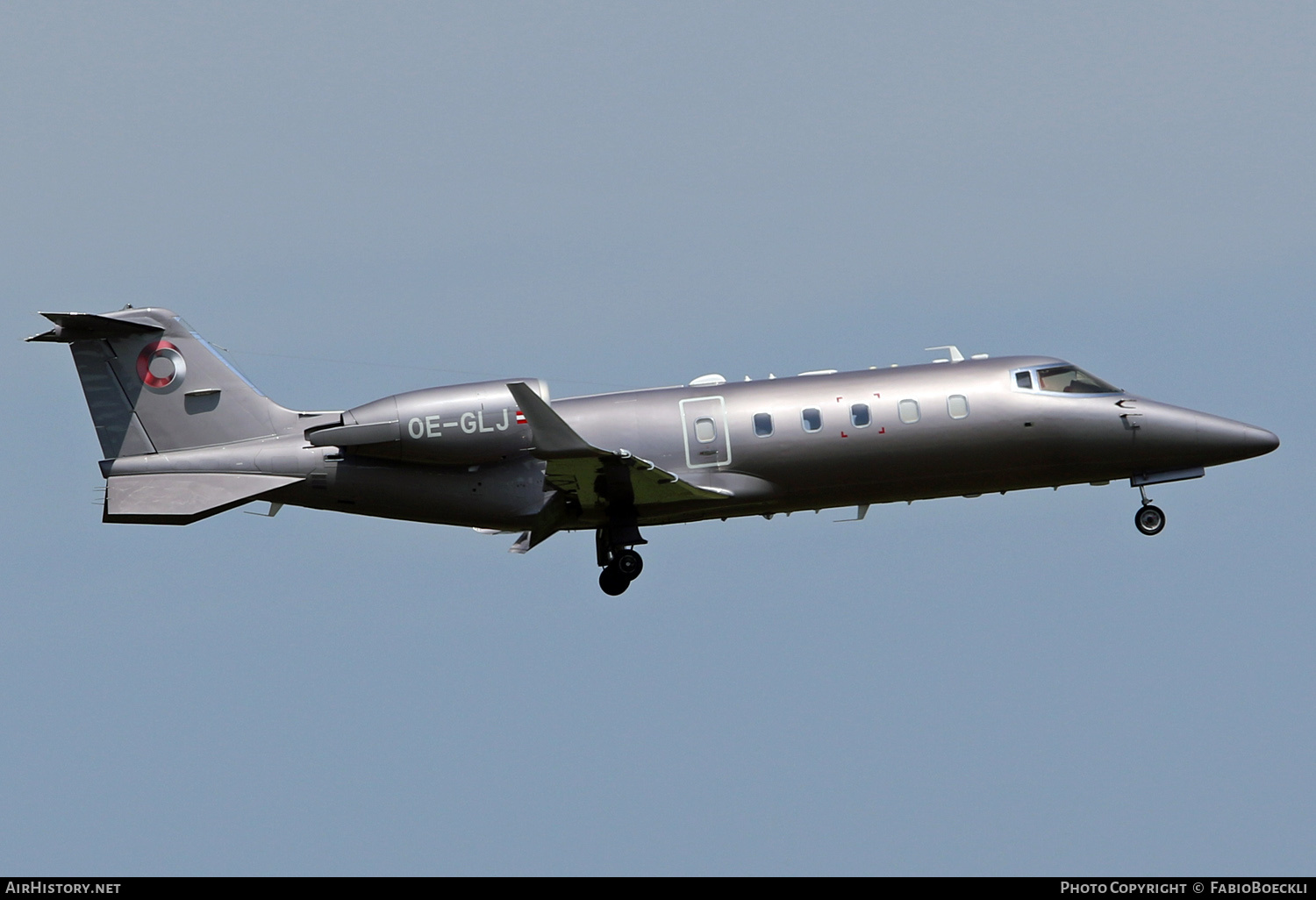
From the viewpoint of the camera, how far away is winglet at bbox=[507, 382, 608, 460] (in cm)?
2300

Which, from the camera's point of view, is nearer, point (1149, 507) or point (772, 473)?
point (772, 473)

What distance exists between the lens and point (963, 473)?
26.6 metres

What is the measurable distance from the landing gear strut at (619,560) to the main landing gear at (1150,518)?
881 cm

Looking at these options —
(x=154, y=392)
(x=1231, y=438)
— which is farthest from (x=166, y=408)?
(x=1231, y=438)

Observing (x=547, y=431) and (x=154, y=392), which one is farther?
(x=154, y=392)

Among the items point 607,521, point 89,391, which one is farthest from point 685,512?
point 89,391

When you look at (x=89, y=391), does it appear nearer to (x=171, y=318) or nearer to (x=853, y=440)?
(x=171, y=318)

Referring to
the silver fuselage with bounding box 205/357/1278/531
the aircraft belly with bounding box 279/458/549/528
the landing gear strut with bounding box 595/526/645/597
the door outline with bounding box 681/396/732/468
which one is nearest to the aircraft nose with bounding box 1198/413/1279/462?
the silver fuselage with bounding box 205/357/1278/531

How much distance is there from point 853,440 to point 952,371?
2.30 meters

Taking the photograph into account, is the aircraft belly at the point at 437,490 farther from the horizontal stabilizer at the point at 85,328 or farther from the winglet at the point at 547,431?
Result: the horizontal stabilizer at the point at 85,328

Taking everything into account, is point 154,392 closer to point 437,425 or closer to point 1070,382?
point 437,425

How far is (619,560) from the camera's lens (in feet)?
87.6

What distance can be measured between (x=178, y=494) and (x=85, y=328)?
336 centimetres

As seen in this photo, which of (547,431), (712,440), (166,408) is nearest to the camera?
(547,431)
